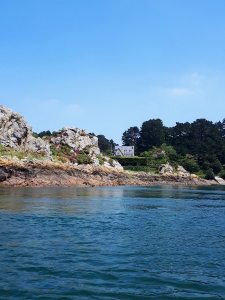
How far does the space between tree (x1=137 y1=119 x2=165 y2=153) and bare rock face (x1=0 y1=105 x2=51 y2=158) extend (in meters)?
95.5

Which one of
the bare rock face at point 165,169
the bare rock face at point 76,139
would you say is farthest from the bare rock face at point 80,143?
the bare rock face at point 165,169

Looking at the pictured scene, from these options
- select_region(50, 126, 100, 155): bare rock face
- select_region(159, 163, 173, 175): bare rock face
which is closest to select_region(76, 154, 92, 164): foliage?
select_region(50, 126, 100, 155): bare rock face

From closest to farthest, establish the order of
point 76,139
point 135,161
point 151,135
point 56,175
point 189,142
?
1. point 56,175
2. point 76,139
3. point 135,161
4. point 189,142
5. point 151,135

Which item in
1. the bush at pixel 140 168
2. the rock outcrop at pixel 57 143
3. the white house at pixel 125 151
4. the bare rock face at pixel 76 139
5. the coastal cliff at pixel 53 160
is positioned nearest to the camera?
the coastal cliff at pixel 53 160

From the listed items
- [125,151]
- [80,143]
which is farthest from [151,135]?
[80,143]

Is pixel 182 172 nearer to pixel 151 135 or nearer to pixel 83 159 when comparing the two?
pixel 83 159

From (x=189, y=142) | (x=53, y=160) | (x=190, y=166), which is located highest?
(x=189, y=142)

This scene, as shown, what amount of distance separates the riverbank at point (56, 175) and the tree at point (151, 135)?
68694 millimetres

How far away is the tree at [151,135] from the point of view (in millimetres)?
161625

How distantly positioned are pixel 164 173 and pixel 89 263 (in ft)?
320

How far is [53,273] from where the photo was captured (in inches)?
449

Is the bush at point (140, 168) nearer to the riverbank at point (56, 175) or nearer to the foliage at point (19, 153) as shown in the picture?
the riverbank at point (56, 175)

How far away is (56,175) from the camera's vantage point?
216 feet

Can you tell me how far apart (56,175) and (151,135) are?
334 ft
